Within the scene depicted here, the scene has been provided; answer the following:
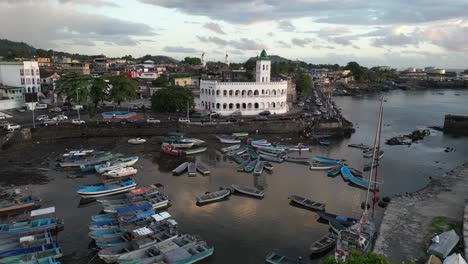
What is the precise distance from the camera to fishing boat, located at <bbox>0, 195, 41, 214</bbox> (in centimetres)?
2416

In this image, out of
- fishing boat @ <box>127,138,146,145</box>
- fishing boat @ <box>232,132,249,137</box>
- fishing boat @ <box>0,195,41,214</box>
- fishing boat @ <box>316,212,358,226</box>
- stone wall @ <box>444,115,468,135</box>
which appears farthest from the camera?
stone wall @ <box>444,115,468,135</box>

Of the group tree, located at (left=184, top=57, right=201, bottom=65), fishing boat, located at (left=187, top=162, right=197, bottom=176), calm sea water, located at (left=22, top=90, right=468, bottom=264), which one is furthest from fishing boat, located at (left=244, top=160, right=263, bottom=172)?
tree, located at (left=184, top=57, right=201, bottom=65)

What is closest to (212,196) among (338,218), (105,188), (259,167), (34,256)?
(105,188)

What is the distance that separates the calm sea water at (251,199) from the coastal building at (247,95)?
11.4 m

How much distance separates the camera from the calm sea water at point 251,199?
2084cm

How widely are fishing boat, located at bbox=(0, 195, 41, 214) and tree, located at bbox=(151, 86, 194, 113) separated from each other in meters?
30.1

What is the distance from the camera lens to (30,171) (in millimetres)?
32344

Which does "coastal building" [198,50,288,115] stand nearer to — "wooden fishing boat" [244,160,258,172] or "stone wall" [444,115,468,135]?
"wooden fishing boat" [244,160,258,172]

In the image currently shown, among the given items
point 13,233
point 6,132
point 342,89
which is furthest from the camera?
point 342,89

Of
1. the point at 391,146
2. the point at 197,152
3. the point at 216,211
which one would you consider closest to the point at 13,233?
the point at 216,211

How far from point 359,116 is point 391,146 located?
86.5ft

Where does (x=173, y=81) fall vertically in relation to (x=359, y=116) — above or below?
above

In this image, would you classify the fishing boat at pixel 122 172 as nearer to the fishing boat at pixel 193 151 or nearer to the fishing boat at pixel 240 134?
the fishing boat at pixel 193 151

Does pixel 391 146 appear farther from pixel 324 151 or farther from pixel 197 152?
pixel 197 152
